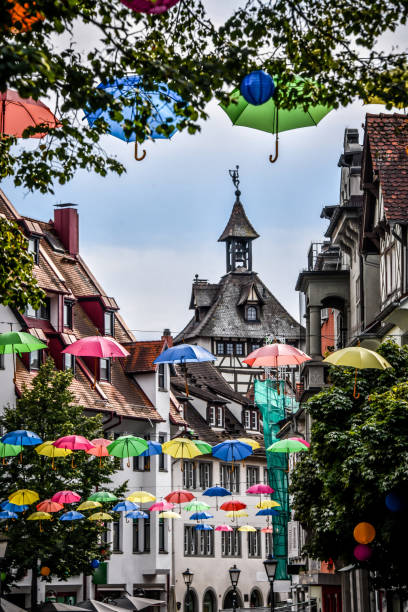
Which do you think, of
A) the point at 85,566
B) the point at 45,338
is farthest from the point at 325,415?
the point at 45,338

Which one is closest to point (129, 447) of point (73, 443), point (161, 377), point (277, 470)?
point (73, 443)

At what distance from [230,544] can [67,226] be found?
25.1m

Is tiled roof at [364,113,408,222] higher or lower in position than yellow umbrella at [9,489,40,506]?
higher

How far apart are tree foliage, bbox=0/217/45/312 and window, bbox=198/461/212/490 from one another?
52.2 m

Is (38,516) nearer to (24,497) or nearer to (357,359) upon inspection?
(24,497)

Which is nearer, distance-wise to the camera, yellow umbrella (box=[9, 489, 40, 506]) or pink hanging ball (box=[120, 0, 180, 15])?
pink hanging ball (box=[120, 0, 180, 15])

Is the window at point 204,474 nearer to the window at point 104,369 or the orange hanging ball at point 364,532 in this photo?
the window at point 104,369

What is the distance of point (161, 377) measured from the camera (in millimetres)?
61562

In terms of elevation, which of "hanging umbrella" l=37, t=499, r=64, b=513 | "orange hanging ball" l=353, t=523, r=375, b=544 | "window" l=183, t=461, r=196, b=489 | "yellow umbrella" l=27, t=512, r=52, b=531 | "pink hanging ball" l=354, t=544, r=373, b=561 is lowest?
"pink hanging ball" l=354, t=544, r=373, b=561

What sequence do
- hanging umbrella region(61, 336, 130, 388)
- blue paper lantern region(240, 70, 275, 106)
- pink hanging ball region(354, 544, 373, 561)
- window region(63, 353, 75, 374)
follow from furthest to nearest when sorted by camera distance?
window region(63, 353, 75, 374)
hanging umbrella region(61, 336, 130, 388)
pink hanging ball region(354, 544, 373, 561)
blue paper lantern region(240, 70, 275, 106)

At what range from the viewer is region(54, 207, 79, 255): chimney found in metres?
60.0

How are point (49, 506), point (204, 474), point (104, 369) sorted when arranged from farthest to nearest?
1. point (204, 474)
2. point (104, 369)
3. point (49, 506)

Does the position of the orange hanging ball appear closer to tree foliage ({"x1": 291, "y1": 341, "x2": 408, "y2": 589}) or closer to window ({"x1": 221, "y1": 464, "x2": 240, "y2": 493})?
tree foliage ({"x1": 291, "y1": 341, "x2": 408, "y2": 589})

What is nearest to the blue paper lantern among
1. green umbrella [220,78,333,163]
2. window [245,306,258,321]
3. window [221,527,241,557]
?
green umbrella [220,78,333,163]
